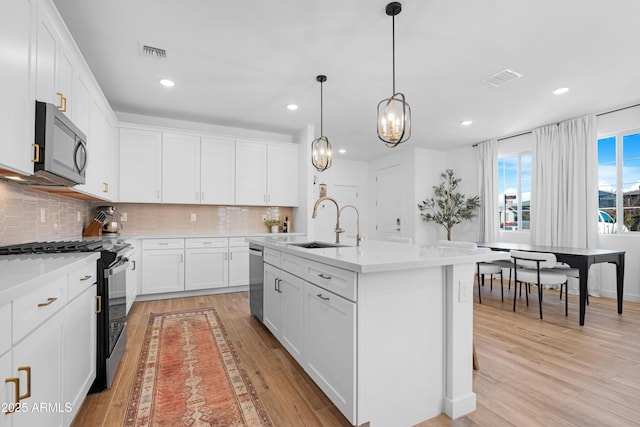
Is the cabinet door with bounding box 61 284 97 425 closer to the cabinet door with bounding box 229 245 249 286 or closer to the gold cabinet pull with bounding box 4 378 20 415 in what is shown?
the gold cabinet pull with bounding box 4 378 20 415

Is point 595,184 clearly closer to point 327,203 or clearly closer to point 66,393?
point 327,203

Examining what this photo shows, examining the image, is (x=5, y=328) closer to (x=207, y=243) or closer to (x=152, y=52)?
(x=152, y=52)


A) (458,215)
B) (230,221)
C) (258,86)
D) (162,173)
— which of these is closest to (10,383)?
(258,86)

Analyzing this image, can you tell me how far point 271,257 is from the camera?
2801mm

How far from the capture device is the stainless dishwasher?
312cm

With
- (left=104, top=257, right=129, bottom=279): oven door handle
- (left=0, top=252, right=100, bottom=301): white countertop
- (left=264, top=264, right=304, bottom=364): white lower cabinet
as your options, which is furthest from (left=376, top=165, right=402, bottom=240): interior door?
(left=0, top=252, right=100, bottom=301): white countertop

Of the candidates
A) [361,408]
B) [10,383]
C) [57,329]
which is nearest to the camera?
[10,383]

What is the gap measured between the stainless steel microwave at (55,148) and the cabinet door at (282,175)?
3.05m

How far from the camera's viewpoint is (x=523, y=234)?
552 cm

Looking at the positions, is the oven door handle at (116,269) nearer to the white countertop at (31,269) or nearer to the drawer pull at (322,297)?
the white countertop at (31,269)

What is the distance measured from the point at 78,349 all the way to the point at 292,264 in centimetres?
133

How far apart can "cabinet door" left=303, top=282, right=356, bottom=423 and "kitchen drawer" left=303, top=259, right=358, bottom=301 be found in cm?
4

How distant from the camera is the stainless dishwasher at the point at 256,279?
3.12m

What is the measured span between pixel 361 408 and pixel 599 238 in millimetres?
4957
